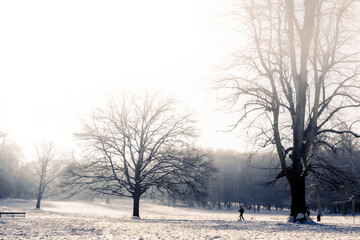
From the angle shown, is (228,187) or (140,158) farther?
(228,187)

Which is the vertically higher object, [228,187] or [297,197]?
[297,197]

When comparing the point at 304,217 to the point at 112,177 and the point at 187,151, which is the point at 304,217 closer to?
the point at 187,151

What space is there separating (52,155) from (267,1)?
146ft

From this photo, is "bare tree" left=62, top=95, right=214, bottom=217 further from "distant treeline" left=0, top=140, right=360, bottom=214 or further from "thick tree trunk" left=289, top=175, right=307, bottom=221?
"distant treeline" left=0, top=140, right=360, bottom=214

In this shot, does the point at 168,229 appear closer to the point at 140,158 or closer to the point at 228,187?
the point at 140,158

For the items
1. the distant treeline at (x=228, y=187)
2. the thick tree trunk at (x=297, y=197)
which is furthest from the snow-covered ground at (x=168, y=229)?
the distant treeline at (x=228, y=187)

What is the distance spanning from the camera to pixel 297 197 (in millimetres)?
16078

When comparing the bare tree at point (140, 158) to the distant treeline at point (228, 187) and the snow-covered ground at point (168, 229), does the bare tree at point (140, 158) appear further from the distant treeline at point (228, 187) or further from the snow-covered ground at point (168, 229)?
the distant treeline at point (228, 187)

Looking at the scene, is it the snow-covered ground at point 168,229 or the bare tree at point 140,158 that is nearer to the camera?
the snow-covered ground at point 168,229

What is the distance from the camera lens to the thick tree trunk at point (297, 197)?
1582cm

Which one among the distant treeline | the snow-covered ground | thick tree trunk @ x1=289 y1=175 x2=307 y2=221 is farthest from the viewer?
the distant treeline

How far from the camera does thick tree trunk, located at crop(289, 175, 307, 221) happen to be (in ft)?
51.9

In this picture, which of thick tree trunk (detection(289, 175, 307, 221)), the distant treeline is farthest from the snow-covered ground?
the distant treeline

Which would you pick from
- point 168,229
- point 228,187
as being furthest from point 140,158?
point 228,187
